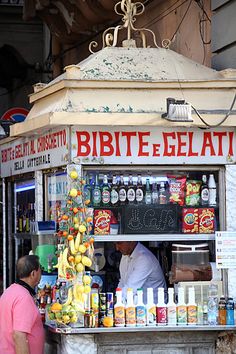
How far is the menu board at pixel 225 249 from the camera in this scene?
8469 mm

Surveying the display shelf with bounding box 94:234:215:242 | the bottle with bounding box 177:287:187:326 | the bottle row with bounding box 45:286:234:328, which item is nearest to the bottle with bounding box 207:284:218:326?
the bottle row with bounding box 45:286:234:328

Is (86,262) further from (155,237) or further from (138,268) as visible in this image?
(138,268)

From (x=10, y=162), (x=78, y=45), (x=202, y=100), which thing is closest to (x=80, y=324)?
(x=202, y=100)

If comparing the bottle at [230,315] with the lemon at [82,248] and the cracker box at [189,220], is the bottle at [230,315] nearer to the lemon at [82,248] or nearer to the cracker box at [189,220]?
the cracker box at [189,220]

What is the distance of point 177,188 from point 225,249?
693mm

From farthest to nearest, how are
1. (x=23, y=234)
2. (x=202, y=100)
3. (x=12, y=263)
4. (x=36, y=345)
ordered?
(x=12, y=263) < (x=23, y=234) < (x=202, y=100) < (x=36, y=345)

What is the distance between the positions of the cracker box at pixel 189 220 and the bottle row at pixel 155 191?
0.24 ft

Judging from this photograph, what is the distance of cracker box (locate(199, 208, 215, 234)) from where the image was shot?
861 centimetres

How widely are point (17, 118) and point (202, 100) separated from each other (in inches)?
315

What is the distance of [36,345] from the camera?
26.0 ft

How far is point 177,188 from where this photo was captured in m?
8.64

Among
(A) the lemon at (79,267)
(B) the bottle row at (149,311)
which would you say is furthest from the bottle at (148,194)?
(A) the lemon at (79,267)

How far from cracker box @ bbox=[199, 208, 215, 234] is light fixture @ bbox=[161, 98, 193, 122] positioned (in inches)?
39.2

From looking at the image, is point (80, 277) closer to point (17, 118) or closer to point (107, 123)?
point (107, 123)
